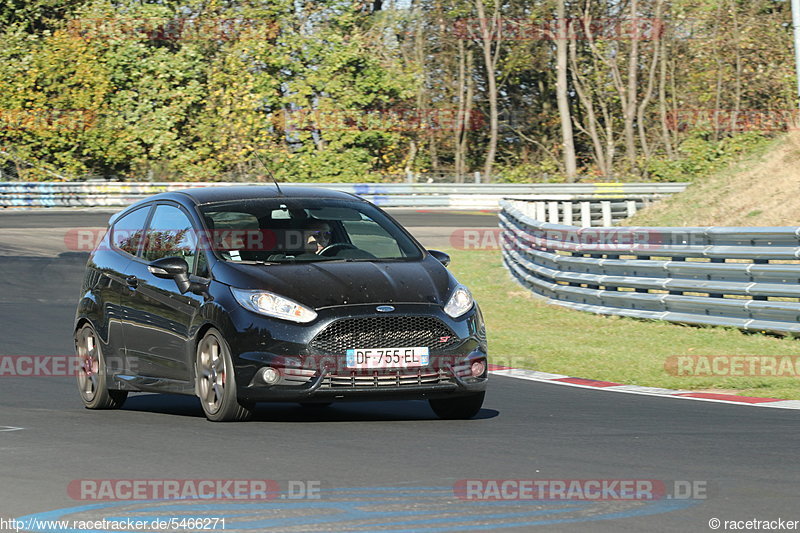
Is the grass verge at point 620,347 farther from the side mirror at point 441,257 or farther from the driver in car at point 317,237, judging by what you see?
the driver in car at point 317,237

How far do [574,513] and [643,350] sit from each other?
8.10 metres

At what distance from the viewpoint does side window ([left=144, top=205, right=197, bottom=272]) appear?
30.5ft

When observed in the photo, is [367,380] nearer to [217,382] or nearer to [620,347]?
[217,382]

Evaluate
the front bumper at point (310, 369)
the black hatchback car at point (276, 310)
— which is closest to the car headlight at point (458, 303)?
the black hatchback car at point (276, 310)

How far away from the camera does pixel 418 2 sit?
52.7m

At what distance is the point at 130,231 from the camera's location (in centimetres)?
1022

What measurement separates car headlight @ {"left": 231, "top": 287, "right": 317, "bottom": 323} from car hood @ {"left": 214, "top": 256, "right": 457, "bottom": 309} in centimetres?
4

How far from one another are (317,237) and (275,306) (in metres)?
1.04

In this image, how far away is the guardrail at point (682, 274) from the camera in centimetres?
1380

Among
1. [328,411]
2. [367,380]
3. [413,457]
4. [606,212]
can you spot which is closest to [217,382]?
[367,380]

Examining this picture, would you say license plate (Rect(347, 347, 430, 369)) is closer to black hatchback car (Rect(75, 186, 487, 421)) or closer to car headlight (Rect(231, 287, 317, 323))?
black hatchback car (Rect(75, 186, 487, 421))

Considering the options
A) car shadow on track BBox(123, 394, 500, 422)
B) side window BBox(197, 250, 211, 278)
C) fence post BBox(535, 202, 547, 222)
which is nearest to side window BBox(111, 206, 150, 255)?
side window BBox(197, 250, 211, 278)

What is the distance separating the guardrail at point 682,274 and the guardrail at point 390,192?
24.1 metres

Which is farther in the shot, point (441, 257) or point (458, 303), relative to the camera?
point (441, 257)
